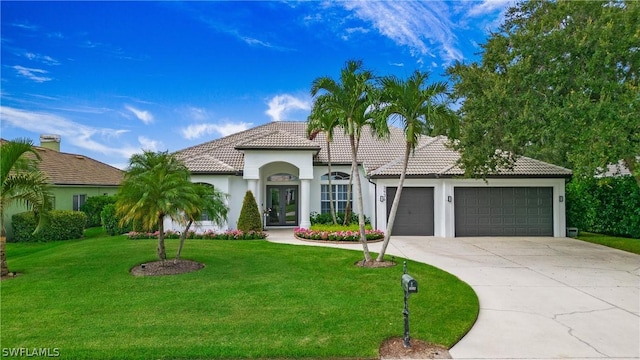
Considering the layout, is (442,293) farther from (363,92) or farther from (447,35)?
(447,35)

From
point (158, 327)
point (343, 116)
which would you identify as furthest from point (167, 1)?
point (158, 327)

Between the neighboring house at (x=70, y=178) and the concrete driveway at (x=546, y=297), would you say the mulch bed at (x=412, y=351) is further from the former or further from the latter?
the neighboring house at (x=70, y=178)

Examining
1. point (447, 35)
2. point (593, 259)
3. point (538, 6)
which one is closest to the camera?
point (593, 259)

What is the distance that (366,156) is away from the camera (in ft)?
64.8

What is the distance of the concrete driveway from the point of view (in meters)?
4.73

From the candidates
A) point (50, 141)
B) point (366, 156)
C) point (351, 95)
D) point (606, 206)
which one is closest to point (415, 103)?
point (351, 95)

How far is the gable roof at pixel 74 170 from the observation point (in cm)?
1993

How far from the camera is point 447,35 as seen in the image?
56.9 feet

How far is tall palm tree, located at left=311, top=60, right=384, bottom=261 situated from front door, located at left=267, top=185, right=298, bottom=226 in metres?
Answer: 9.76

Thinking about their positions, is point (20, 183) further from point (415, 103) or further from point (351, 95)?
point (415, 103)

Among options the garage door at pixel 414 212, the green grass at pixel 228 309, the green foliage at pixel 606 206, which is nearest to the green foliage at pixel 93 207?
the green grass at pixel 228 309

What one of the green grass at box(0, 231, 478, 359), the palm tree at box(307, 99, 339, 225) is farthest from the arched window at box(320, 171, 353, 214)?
the green grass at box(0, 231, 478, 359)

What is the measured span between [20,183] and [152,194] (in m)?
3.87

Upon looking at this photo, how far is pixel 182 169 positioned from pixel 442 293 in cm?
800
